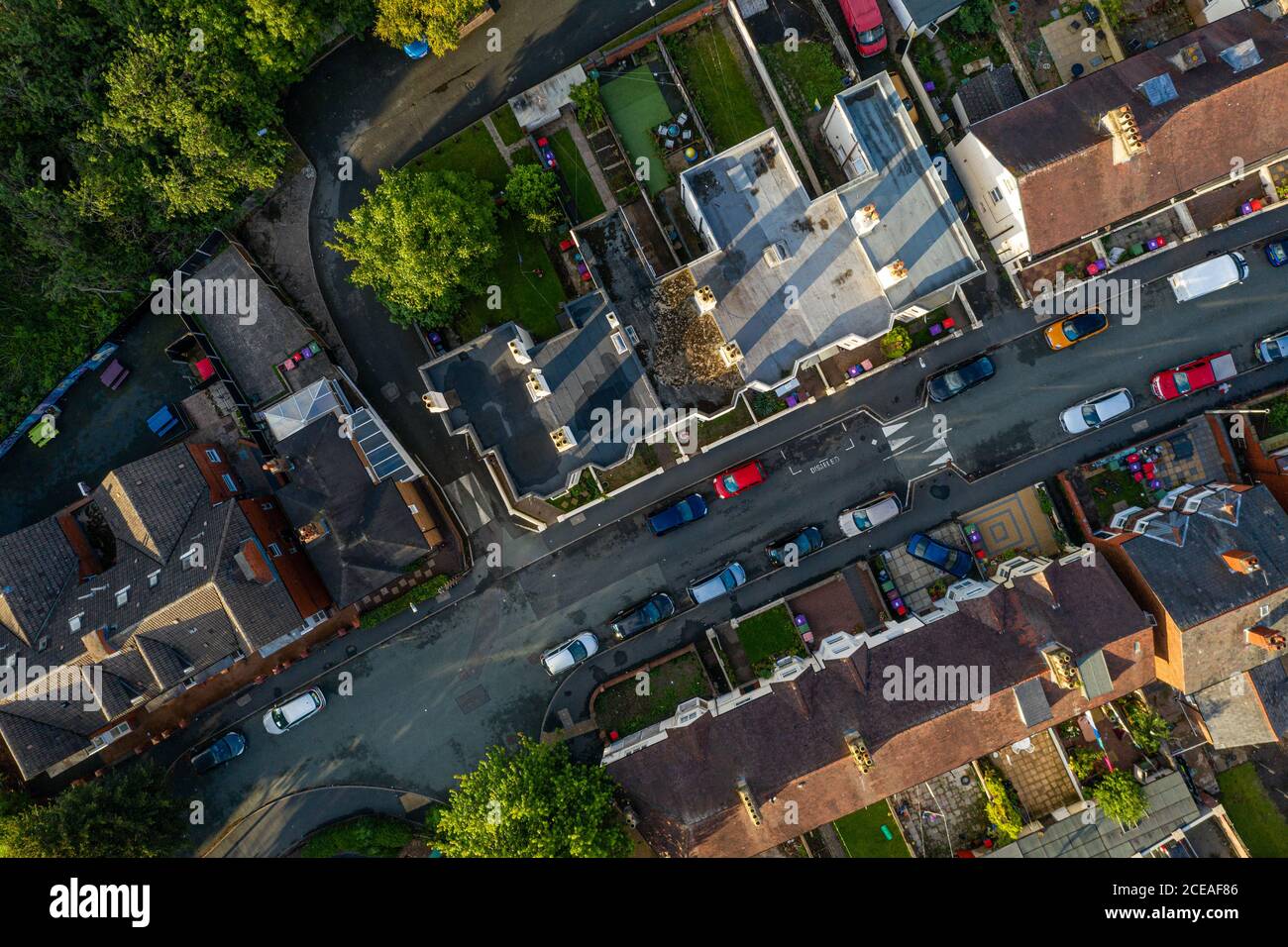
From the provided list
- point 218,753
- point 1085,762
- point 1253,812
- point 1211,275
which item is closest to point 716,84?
point 1211,275

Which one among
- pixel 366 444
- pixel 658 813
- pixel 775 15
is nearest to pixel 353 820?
pixel 658 813

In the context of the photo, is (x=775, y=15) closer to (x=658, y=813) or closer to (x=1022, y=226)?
(x=1022, y=226)

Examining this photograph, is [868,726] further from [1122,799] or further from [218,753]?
[218,753]

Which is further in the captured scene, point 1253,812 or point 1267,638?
point 1253,812

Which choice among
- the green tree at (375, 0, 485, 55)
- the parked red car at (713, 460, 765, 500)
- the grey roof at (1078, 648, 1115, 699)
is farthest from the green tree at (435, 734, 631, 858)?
the green tree at (375, 0, 485, 55)

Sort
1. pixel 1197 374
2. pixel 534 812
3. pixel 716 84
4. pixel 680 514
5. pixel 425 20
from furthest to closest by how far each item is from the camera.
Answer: pixel 716 84 → pixel 680 514 → pixel 1197 374 → pixel 425 20 → pixel 534 812
